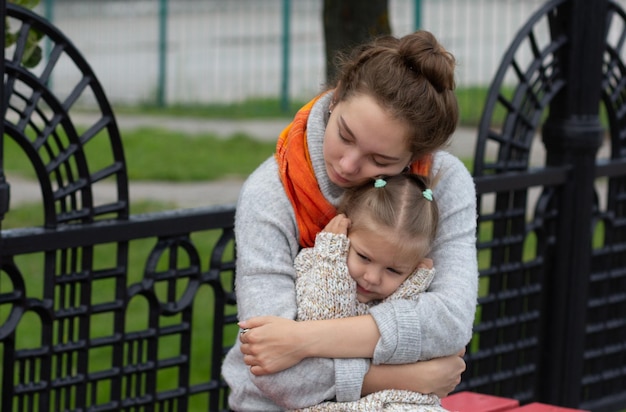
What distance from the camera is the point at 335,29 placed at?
4.94m

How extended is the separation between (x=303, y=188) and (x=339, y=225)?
0.14 meters

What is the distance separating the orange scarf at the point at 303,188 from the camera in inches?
110

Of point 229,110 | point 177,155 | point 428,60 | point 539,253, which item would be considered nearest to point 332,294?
point 428,60

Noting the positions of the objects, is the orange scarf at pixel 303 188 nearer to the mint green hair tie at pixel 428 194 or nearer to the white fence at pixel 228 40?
the mint green hair tie at pixel 428 194

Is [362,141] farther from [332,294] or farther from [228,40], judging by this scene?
[228,40]

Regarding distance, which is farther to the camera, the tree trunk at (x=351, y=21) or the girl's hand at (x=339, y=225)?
the tree trunk at (x=351, y=21)

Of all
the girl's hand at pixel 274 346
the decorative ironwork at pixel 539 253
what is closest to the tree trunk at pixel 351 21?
the decorative ironwork at pixel 539 253

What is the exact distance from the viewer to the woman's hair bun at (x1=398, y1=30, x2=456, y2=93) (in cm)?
273

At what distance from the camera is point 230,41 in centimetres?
1560

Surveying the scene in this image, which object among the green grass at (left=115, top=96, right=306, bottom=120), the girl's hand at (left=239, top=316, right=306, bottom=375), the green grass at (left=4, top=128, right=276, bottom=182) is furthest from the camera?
the green grass at (left=115, top=96, right=306, bottom=120)

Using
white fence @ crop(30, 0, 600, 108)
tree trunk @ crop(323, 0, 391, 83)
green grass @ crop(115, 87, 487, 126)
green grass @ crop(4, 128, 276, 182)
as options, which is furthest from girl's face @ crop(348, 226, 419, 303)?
white fence @ crop(30, 0, 600, 108)

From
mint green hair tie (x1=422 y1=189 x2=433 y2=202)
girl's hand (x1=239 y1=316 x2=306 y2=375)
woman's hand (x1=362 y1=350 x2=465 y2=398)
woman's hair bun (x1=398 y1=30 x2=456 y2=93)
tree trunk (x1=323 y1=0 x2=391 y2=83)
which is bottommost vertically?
woman's hand (x1=362 y1=350 x2=465 y2=398)

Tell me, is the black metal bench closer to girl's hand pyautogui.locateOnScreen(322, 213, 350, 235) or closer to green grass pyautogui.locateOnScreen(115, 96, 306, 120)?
girl's hand pyautogui.locateOnScreen(322, 213, 350, 235)

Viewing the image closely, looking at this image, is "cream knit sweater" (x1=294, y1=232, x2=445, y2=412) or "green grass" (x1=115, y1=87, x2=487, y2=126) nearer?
"cream knit sweater" (x1=294, y1=232, x2=445, y2=412)
